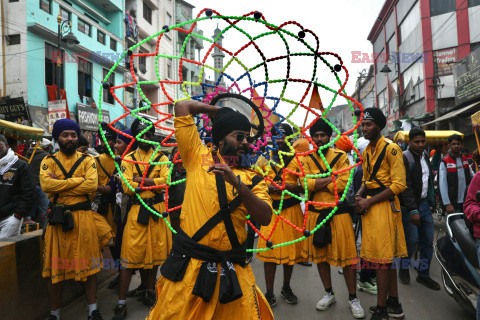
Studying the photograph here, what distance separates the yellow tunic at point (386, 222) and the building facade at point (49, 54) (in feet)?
40.9

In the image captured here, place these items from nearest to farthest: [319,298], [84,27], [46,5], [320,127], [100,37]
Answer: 1. [320,127]
2. [319,298]
3. [46,5]
4. [84,27]
5. [100,37]

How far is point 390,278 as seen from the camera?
12.9 feet

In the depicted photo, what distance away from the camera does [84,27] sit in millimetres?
19094

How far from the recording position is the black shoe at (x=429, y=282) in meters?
5.00

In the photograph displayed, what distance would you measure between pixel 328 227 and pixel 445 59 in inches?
864

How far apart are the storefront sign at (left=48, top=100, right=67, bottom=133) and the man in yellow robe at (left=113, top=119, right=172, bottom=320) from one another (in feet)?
40.7

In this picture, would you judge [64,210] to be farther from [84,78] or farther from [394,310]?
[84,78]

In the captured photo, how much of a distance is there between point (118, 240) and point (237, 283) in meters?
3.43

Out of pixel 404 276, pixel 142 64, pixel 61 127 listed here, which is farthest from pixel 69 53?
pixel 404 276

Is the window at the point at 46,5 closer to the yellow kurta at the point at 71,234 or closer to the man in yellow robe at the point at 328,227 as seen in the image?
the yellow kurta at the point at 71,234

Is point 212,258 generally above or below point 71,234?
above

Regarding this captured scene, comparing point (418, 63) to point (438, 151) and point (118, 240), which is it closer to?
point (438, 151)

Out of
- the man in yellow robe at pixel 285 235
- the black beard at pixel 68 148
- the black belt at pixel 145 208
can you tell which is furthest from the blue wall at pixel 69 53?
the man in yellow robe at pixel 285 235

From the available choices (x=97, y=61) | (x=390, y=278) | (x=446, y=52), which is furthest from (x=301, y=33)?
(x=446, y=52)
